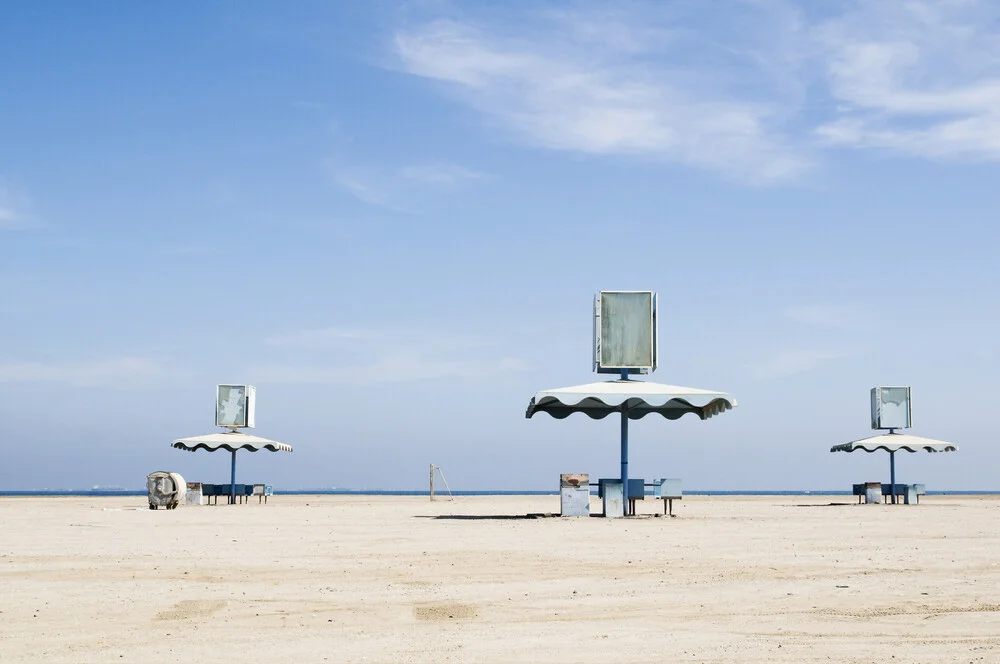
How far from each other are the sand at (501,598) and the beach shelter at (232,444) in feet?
53.8

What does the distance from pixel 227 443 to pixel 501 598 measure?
79.7ft

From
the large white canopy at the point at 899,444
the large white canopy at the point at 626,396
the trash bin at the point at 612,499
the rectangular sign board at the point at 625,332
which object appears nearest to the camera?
the large white canopy at the point at 626,396

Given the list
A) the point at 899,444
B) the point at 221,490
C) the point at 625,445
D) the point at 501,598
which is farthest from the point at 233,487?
the point at 501,598

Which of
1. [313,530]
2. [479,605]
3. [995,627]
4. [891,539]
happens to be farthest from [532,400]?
[995,627]

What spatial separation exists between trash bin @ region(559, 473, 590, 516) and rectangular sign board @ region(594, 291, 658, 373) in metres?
2.42

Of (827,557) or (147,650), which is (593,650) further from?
(827,557)

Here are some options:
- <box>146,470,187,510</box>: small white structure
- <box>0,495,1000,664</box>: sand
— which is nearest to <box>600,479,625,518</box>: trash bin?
<box>0,495,1000,664</box>: sand

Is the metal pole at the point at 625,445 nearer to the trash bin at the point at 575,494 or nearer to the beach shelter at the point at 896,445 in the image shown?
the trash bin at the point at 575,494

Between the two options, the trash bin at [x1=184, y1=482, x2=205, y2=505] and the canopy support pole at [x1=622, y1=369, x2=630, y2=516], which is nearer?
the canopy support pole at [x1=622, y1=369, x2=630, y2=516]

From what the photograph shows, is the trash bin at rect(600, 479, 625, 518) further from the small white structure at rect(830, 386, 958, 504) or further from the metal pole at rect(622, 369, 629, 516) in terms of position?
the small white structure at rect(830, 386, 958, 504)

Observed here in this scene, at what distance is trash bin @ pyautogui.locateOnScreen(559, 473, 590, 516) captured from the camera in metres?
20.3

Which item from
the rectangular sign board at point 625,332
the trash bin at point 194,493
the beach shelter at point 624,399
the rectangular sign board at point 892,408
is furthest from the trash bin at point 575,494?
the rectangular sign board at point 892,408

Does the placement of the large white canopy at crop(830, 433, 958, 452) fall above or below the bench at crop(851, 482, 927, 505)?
above

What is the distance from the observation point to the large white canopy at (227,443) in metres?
31.0
